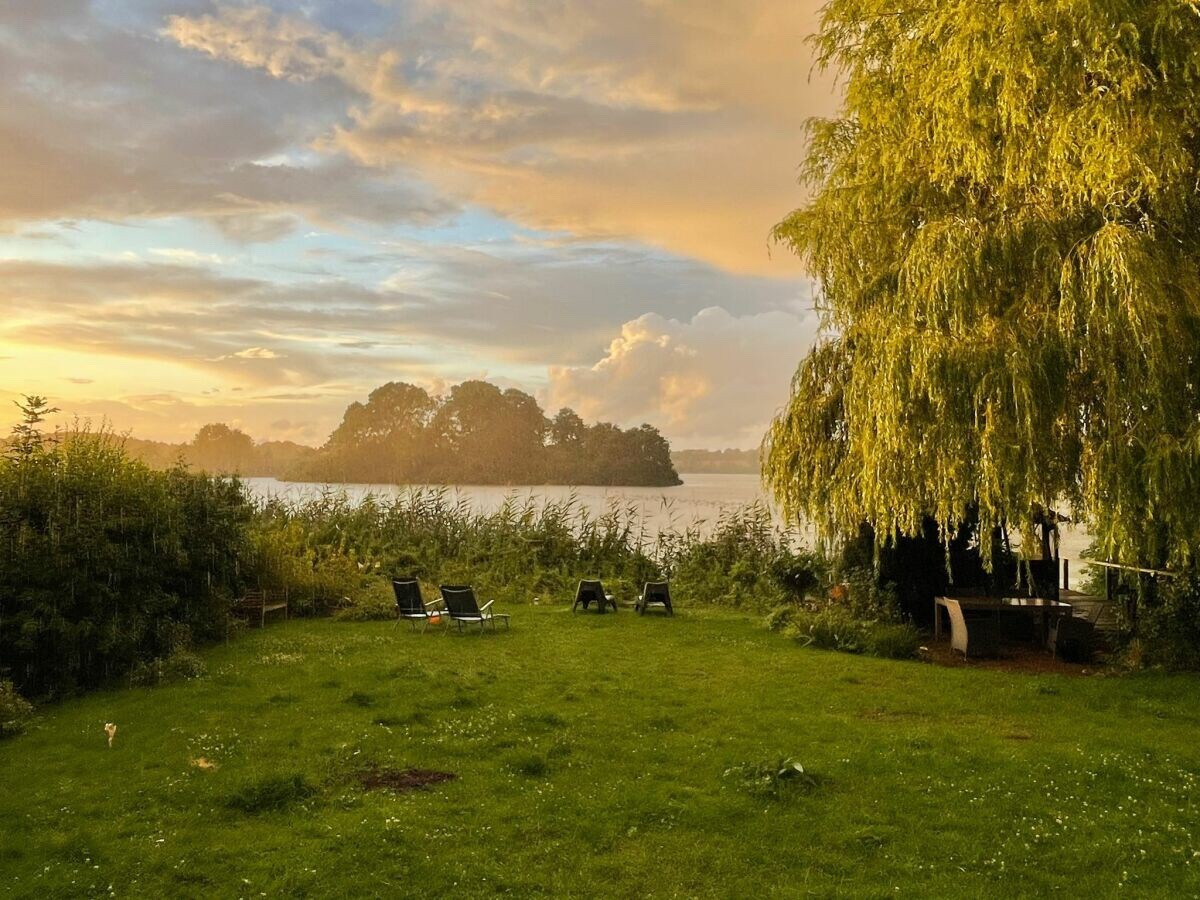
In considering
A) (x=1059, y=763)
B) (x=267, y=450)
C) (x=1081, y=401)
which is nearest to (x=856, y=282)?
(x=1081, y=401)

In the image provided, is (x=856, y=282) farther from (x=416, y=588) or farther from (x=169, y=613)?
(x=169, y=613)

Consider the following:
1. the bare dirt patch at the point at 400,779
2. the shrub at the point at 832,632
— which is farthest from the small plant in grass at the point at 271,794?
the shrub at the point at 832,632

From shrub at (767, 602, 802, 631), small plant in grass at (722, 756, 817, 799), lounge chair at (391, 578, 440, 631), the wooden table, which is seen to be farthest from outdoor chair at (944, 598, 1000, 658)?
lounge chair at (391, 578, 440, 631)

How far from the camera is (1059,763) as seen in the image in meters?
7.12

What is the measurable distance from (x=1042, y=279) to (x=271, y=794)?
8.74 metres

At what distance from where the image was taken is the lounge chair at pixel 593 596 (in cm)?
1547

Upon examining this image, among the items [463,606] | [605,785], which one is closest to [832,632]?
[463,606]

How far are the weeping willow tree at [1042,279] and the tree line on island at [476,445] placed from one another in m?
28.5

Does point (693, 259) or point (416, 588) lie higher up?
point (693, 259)

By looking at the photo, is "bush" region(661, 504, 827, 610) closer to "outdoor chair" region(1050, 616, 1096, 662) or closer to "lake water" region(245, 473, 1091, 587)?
"lake water" region(245, 473, 1091, 587)

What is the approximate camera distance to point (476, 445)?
41719 millimetres

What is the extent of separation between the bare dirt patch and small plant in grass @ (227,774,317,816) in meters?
0.42

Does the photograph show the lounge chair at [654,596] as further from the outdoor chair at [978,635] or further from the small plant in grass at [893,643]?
the outdoor chair at [978,635]

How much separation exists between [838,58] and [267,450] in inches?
1494
